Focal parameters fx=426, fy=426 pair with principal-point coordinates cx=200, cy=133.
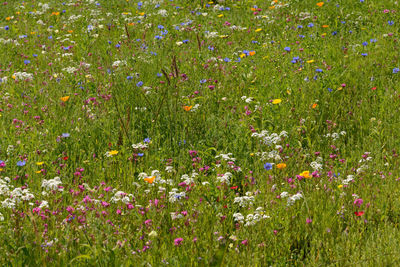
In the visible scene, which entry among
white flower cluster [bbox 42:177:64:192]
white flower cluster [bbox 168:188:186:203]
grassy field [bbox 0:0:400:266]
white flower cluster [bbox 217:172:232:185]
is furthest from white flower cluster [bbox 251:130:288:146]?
white flower cluster [bbox 42:177:64:192]

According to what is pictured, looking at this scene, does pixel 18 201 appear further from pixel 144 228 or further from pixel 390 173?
pixel 390 173

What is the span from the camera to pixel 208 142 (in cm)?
383

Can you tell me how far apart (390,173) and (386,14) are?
4616 millimetres

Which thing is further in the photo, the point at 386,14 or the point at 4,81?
the point at 386,14

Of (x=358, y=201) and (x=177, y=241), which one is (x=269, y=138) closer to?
(x=358, y=201)

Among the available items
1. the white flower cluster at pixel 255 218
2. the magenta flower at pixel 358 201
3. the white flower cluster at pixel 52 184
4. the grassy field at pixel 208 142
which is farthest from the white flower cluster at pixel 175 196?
the magenta flower at pixel 358 201

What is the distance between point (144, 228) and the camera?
268 cm

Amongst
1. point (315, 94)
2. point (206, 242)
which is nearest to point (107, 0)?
point (315, 94)

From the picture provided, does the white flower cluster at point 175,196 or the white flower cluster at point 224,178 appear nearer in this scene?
the white flower cluster at point 175,196

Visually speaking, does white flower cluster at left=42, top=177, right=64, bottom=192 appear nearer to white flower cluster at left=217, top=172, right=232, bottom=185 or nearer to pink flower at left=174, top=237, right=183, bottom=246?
pink flower at left=174, top=237, right=183, bottom=246

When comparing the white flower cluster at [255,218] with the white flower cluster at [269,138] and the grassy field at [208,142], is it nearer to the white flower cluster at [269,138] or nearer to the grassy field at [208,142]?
the grassy field at [208,142]

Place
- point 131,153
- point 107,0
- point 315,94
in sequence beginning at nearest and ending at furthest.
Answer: point 131,153 → point 315,94 → point 107,0

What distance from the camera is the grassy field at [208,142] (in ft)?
8.18

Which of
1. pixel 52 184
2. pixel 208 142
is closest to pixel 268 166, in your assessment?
pixel 208 142
